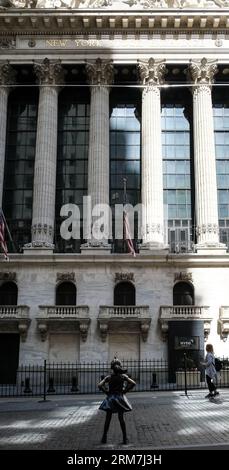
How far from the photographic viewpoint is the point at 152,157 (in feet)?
110

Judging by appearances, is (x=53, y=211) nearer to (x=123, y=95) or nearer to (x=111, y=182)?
(x=111, y=182)

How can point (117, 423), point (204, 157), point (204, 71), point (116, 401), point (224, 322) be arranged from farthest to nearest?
point (204, 71), point (204, 157), point (224, 322), point (117, 423), point (116, 401)

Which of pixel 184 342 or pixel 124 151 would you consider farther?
pixel 124 151

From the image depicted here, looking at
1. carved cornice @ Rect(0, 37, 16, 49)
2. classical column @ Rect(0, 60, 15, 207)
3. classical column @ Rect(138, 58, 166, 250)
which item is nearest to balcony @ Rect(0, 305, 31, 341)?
classical column @ Rect(138, 58, 166, 250)

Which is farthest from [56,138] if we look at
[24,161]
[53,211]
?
[53,211]

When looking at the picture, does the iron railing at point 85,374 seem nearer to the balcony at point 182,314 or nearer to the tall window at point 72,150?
the balcony at point 182,314

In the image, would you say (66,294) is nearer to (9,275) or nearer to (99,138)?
(9,275)

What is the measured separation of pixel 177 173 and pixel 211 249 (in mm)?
6756

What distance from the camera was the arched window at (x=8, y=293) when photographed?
31.7 m

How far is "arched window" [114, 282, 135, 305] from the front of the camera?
31.4 m

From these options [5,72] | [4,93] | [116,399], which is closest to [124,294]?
[4,93]

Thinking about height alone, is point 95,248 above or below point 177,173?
below

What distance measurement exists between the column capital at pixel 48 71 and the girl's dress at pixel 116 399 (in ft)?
91.2

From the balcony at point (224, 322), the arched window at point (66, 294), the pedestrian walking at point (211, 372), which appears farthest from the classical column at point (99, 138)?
the pedestrian walking at point (211, 372)
